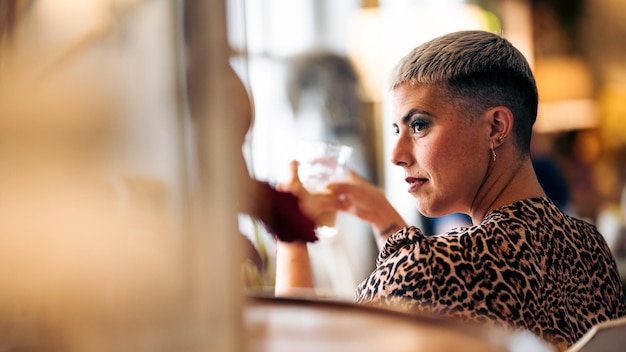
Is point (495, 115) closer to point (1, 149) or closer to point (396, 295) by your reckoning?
point (396, 295)

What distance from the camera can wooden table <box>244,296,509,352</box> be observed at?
13.2 inches

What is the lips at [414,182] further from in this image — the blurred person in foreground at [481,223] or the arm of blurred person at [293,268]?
the arm of blurred person at [293,268]

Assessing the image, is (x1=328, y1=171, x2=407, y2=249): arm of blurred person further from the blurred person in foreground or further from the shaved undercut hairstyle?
the shaved undercut hairstyle

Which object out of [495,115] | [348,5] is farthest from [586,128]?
[495,115]

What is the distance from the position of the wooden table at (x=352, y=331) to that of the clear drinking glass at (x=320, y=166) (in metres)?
1.32

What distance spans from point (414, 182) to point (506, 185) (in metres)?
0.18

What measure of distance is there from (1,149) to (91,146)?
0.03m

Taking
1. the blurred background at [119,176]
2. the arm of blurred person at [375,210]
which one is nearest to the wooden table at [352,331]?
the blurred background at [119,176]

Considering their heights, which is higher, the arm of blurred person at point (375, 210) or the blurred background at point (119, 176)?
the blurred background at point (119, 176)

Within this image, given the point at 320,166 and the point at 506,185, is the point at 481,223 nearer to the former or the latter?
the point at 506,185

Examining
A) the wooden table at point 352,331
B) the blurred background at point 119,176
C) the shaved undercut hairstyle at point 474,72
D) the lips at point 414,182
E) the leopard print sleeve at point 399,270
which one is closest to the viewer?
the blurred background at point 119,176

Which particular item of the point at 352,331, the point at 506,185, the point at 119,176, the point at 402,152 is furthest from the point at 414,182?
the point at 119,176

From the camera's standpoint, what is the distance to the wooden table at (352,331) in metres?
0.34

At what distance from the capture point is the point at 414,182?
4.93 feet
